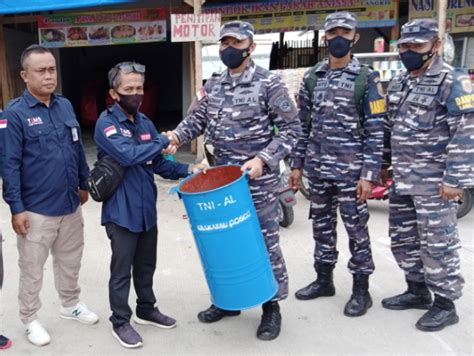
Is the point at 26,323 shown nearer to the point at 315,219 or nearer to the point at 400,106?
the point at 315,219

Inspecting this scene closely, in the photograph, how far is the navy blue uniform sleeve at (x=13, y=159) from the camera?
271 cm

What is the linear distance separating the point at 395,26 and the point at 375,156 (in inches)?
254

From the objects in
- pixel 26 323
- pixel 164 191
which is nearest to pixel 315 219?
pixel 26 323

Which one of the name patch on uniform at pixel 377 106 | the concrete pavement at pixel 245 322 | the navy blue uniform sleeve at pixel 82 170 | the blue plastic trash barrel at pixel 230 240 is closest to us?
the blue plastic trash barrel at pixel 230 240

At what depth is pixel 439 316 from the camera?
3.08 metres

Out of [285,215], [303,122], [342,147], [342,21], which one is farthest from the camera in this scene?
[285,215]

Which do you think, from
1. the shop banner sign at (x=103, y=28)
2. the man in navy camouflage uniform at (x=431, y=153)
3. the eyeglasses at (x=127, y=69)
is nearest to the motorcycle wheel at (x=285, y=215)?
the man in navy camouflage uniform at (x=431, y=153)

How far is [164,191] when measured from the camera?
21.8 feet

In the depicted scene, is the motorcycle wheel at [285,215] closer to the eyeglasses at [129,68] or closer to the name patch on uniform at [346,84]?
the name patch on uniform at [346,84]

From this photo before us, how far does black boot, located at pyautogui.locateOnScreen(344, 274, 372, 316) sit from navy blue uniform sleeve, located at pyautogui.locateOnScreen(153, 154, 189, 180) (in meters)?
1.34

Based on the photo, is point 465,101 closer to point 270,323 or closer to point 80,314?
point 270,323

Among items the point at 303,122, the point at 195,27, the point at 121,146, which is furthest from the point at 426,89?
the point at 195,27

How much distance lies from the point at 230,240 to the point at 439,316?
4.78 feet

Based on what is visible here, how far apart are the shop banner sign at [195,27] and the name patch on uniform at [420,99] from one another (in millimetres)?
4400
